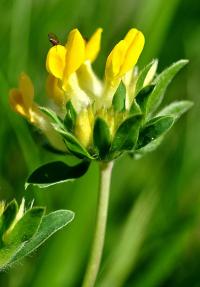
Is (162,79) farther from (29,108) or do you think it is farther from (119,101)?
(29,108)

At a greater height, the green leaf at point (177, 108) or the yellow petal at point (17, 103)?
the yellow petal at point (17, 103)

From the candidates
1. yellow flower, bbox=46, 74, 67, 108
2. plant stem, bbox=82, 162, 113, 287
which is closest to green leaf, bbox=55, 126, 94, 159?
plant stem, bbox=82, 162, 113, 287

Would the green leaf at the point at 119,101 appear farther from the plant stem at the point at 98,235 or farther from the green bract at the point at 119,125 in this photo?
the plant stem at the point at 98,235

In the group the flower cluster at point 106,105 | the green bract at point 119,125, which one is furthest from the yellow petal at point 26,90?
the green bract at point 119,125

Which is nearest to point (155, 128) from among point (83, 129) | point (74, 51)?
point (83, 129)

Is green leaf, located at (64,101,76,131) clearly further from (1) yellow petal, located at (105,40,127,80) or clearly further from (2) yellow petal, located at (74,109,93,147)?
(1) yellow petal, located at (105,40,127,80)

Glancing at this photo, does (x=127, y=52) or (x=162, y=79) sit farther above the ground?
(x=127, y=52)
